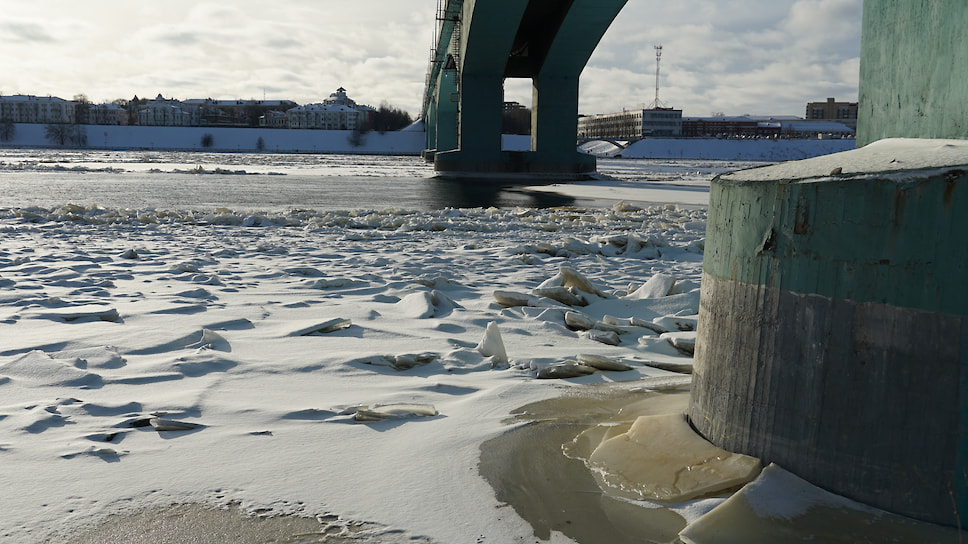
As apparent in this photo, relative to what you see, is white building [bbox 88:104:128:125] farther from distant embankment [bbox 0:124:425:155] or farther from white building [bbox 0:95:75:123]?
distant embankment [bbox 0:124:425:155]

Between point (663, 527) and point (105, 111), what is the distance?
161 metres

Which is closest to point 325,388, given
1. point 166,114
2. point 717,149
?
point 717,149

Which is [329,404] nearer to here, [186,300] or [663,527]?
[663,527]

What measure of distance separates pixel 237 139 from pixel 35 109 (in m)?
56.8

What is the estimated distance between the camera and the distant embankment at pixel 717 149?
90.4 m

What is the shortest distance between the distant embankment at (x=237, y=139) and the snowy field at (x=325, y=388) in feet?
314

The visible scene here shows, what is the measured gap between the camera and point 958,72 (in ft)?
5.84

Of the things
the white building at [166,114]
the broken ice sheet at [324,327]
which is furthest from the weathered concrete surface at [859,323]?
the white building at [166,114]

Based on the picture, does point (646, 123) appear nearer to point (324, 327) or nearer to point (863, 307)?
point (324, 327)

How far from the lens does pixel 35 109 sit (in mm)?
135875

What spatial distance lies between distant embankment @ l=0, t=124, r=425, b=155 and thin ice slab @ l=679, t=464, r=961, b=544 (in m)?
98.9

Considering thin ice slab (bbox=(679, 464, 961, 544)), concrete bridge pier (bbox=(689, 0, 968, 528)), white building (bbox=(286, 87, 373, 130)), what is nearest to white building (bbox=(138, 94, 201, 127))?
white building (bbox=(286, 87, 373, 130))

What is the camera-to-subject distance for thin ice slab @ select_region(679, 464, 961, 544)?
1.57m

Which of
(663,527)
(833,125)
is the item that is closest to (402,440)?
(663,527)
